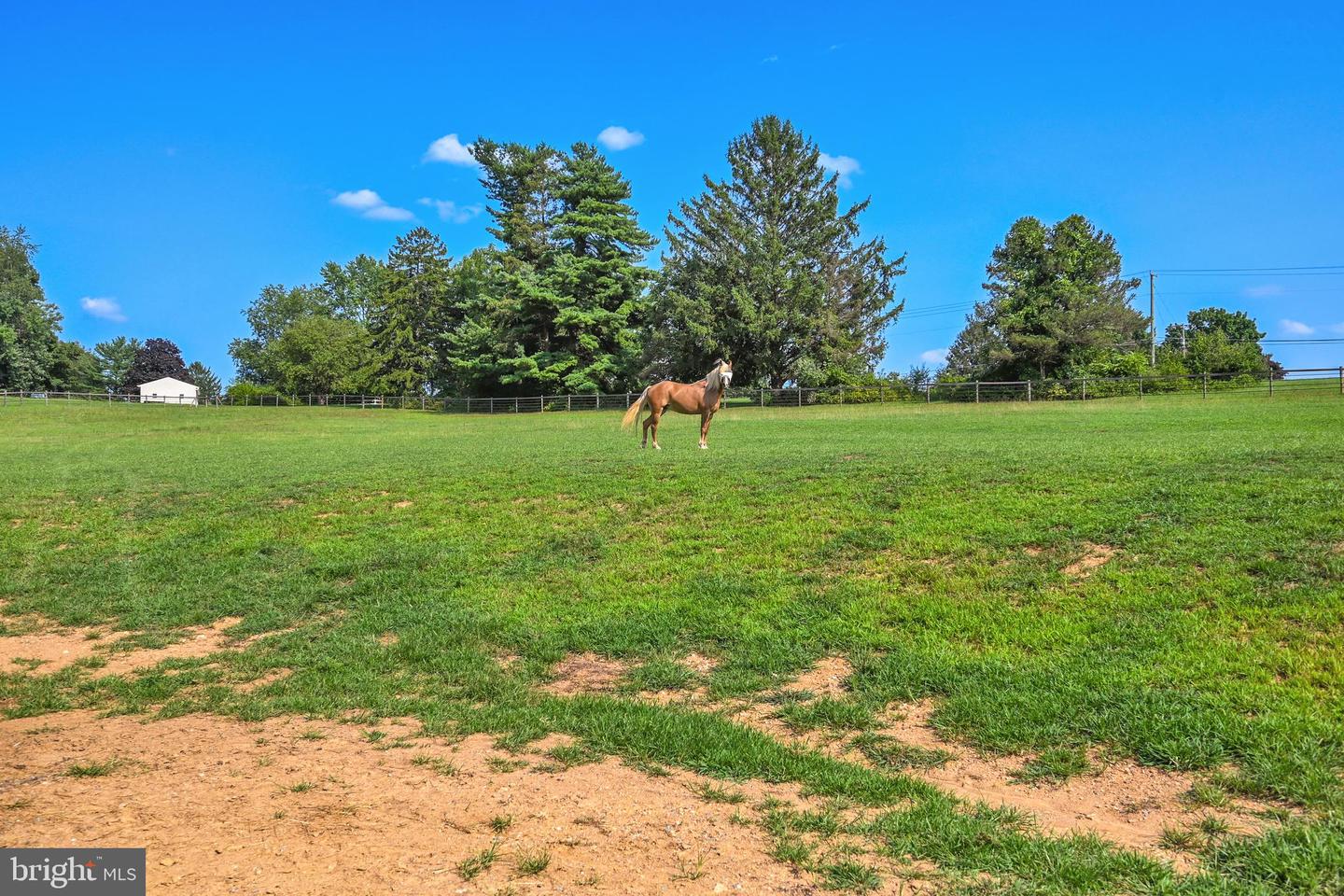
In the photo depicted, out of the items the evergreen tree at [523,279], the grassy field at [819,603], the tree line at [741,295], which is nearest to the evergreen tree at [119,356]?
the tree line at [741,295]

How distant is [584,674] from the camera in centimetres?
679

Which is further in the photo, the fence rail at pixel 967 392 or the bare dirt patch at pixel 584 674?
the fence rail at pixel 967 392

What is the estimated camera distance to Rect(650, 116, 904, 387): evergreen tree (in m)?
48.5

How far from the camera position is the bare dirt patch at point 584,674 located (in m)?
6.45

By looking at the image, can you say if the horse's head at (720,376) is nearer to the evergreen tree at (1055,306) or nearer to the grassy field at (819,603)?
the grassy field at (819,603)

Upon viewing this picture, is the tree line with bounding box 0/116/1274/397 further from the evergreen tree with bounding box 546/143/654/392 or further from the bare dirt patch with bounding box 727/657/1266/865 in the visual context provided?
the bare dirt patch with bounding box 727/657/1266/865

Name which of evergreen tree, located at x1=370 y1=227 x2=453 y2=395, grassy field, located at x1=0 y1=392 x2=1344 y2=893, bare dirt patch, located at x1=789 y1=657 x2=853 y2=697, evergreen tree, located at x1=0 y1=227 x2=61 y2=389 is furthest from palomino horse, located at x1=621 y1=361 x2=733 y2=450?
evergreen tree, located at x1=0 y1=227 x2=61 y2=389

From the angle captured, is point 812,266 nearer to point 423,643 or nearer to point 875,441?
point 875,441

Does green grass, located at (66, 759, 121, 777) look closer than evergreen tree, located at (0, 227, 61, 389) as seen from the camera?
Yes

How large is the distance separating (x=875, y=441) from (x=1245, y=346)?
2020 inches

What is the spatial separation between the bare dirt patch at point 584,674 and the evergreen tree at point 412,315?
67.7m

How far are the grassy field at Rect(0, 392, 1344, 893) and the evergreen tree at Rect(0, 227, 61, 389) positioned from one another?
73748 millimetres

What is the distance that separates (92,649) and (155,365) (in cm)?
12502

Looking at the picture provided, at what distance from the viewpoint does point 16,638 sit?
26.5ft
